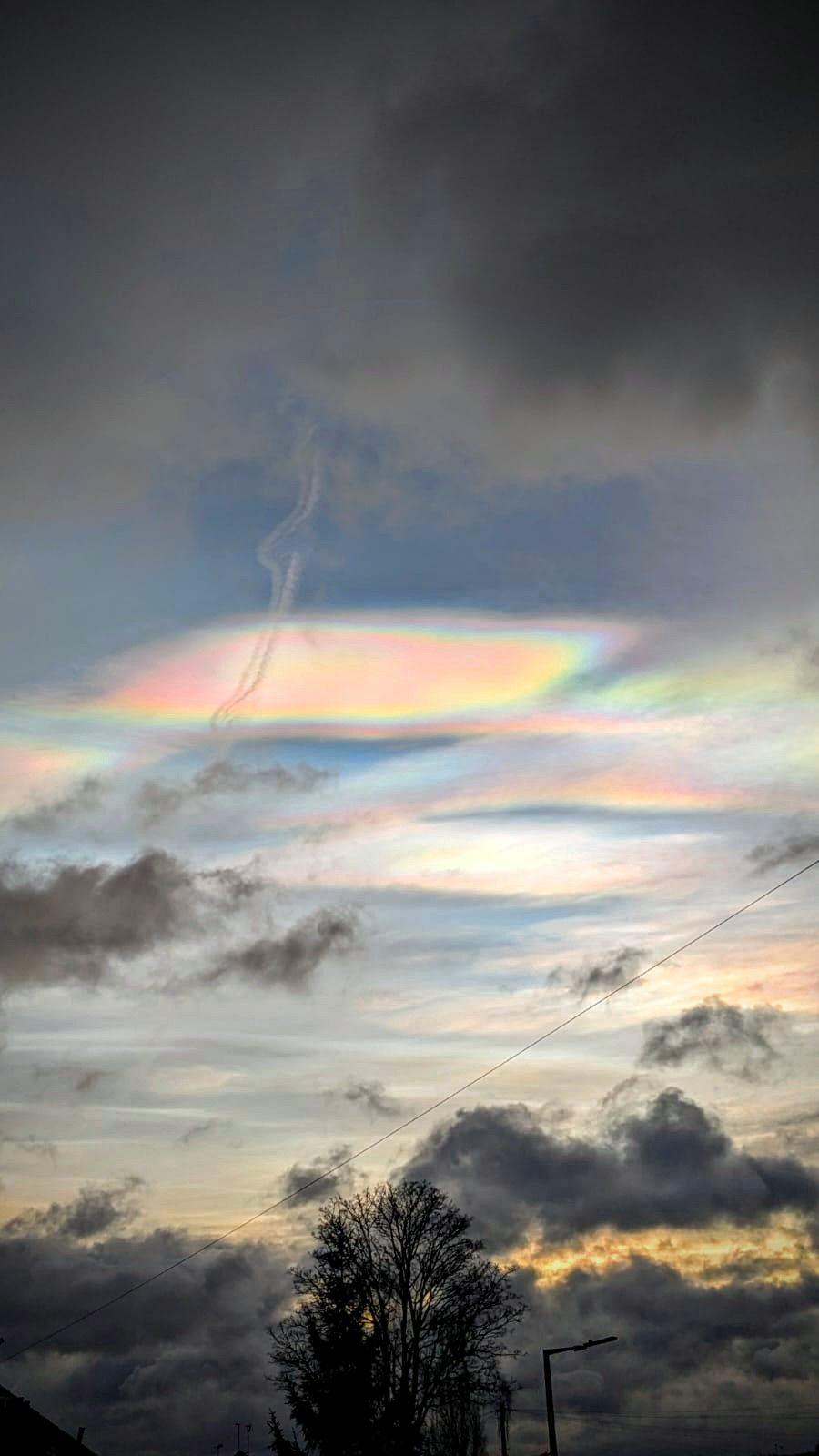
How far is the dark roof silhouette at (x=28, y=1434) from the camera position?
52.7 metres

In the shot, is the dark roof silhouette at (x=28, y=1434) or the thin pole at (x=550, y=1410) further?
the dark roof silhouette at (x=28, y=1434)

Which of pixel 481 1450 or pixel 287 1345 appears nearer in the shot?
pixel 287 1345

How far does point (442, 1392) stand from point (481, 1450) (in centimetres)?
1750

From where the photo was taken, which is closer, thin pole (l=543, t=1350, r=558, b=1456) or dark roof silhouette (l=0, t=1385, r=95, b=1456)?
thin pole (l=543, t=1350, r=558, b=1456)

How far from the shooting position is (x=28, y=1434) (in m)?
54.2

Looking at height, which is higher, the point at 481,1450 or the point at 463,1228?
the point at 463,1228

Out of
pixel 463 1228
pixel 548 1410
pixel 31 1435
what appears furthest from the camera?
pixel 31 1435

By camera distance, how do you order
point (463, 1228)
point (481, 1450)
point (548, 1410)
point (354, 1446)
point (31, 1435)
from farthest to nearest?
point (481, 1450)
point (31, 1435)
point (463, 1228)
point (354, 1446)
point (548, 1410)

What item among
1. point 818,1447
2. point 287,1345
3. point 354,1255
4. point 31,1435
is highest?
point 354,1255

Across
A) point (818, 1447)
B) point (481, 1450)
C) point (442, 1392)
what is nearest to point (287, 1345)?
point (442, 1392)

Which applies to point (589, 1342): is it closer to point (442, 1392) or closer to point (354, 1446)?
point (442, 1392)

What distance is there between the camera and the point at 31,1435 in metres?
54.4

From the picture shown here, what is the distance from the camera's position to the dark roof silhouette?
52688 mm

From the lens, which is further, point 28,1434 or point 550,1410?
point 28,1434
